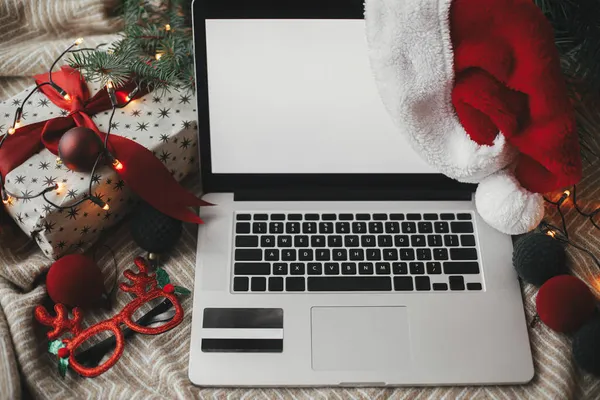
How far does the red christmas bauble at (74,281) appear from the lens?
0.67 m

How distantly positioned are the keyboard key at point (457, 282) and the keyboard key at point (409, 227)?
73mm

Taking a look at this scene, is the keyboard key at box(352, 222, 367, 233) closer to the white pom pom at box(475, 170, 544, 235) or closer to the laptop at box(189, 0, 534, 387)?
the laptop at box(189, 0, 534, 387)

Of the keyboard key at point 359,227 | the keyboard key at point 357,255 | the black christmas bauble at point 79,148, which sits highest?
the black christmas bauble at point 79,148

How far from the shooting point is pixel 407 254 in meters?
0.71

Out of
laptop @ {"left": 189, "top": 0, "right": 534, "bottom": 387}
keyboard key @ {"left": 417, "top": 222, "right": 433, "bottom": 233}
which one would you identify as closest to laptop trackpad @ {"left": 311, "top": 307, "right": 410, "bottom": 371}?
laptop @ {"left": 189, "top": 0, "right": 534, "bottom": 387}

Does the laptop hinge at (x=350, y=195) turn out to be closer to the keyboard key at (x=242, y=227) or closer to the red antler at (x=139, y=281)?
the keyboard key at (x=242, y=227)

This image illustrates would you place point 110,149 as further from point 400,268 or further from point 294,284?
point 400,268

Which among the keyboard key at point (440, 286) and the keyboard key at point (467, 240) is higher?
the keyboard key at point (467, 240)

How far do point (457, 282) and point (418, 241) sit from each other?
0.07 m

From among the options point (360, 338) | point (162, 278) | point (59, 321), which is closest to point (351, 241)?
point (360, 338)

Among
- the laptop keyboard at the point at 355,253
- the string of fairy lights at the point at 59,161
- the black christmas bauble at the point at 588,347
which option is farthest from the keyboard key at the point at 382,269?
the string of fairy lights at the point at 59,161

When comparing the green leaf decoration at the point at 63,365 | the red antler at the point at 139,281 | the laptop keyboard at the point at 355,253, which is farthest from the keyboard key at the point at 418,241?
the green leaf decoration at the point at 63,365

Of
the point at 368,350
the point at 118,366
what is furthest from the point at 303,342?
the point at 118,366

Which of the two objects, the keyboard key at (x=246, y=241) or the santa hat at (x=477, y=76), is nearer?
the santa hat at (x=477, y=76)
